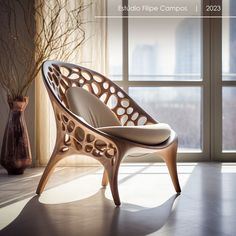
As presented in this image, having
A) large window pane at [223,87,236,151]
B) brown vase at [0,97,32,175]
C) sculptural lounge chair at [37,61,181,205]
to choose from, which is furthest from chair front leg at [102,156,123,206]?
large window pane at [223,87,236,151]

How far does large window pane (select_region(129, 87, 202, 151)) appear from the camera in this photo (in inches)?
166

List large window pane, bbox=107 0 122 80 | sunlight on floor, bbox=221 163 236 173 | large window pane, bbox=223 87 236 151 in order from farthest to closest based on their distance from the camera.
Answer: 1. large window pane, bbox=223 87 236 151
2. large window pane, bbox=107 0 122 80
3. sunlight on floor, bbox=221 163 236 173

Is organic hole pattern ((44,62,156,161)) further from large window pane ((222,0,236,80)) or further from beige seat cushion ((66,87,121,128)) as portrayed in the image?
large window pane ((222,0,236,80))

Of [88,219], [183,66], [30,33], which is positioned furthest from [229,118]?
[88,219]

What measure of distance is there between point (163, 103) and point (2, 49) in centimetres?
171

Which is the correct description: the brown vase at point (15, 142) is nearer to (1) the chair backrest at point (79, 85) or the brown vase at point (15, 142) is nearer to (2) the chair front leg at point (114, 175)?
(1) the chair backrest at point (79, 85)

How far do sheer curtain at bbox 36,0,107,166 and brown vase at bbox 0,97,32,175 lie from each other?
0.44 m

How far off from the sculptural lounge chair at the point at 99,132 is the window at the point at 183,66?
1197 mm

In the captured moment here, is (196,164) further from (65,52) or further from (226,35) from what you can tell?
(65,52)

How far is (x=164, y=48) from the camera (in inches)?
169

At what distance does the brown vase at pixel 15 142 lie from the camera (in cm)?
328

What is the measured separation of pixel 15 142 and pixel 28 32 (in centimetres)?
111

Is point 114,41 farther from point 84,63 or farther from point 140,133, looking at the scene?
point 140,133

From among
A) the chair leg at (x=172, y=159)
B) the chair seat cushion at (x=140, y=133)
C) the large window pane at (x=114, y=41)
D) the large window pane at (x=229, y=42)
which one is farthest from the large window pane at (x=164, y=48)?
the chair seat cushion at (x=140, y=133)
